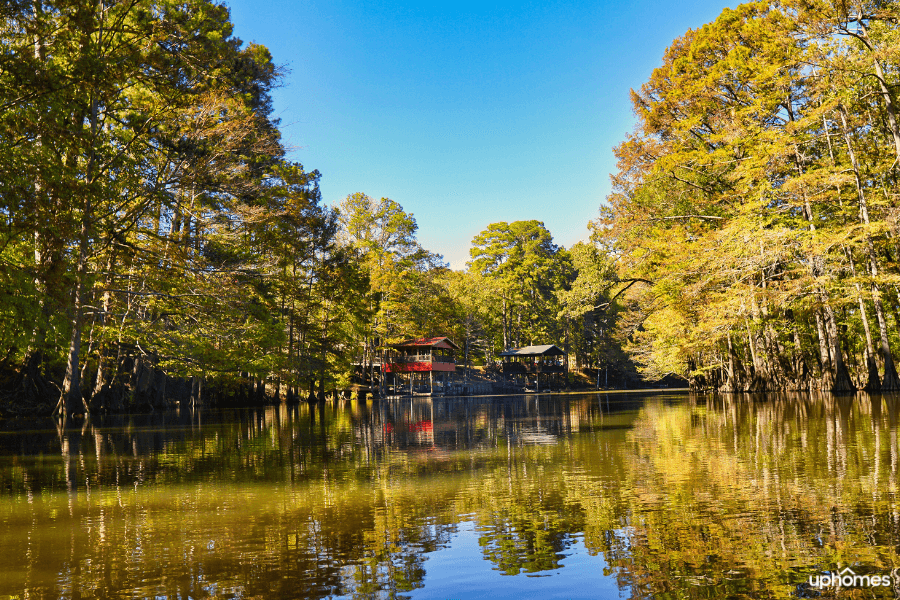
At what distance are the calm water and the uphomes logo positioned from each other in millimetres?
57

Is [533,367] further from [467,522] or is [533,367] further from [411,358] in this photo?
[467,522]

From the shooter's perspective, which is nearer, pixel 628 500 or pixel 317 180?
pixel 628 500

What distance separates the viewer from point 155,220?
25.7 m

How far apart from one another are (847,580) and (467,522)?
2.75 meters

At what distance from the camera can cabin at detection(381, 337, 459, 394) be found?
5422 centimetres

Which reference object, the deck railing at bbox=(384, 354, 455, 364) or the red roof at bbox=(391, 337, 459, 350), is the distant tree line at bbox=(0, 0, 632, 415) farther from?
the deck railing at bbox=(384, 354, 455, 364)

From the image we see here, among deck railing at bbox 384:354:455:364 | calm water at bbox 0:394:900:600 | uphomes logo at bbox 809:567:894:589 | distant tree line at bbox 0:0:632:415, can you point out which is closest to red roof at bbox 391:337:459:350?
deck railing at bbox 384:354:455:364

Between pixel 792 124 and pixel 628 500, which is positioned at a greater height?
pixel 792 124

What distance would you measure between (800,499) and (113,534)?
5.65 meters

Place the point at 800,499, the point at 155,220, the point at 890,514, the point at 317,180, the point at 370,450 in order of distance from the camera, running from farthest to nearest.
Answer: the point at 317,180, the point at 155,220, the point at 370,450, the point at 800,499, the point at 890,514

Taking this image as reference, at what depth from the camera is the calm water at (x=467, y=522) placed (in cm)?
381

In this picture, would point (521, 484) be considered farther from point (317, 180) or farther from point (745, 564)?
point (317, 180)

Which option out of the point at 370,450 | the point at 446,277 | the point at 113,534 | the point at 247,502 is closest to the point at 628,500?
the point at 247,502

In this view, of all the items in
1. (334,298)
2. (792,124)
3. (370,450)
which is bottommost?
(370,450)
